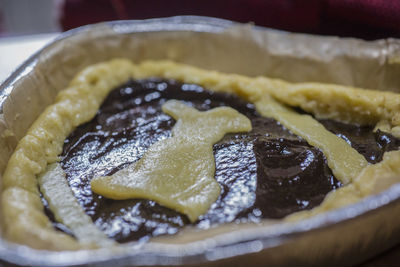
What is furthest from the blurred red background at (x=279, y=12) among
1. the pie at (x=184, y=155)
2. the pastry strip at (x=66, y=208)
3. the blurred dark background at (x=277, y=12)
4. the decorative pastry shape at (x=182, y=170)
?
the pastry strip at (x=66, y=208)

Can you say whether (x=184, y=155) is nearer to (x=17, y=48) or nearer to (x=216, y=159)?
(x=216, y=159)

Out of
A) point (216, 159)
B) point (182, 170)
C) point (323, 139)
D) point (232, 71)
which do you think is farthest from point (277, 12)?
point (182, 170)

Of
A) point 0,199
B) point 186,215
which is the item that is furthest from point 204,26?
point 0,199

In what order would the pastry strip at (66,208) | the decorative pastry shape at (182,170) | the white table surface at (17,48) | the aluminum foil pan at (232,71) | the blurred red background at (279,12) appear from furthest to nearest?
1. the white table surface at (17,48)
2. the blurred red background at (279,12)
3. the decorative pastry shape at (182,170)
4. the pastry strip at (66,208)
5. the aluminum foil pan at (232,71)

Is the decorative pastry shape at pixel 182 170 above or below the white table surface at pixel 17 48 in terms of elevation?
below

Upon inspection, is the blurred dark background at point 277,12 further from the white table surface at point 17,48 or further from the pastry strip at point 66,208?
the pastry strip at point 66,208

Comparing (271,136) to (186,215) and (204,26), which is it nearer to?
(186,215)

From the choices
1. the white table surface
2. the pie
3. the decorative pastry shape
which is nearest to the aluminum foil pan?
the pie
